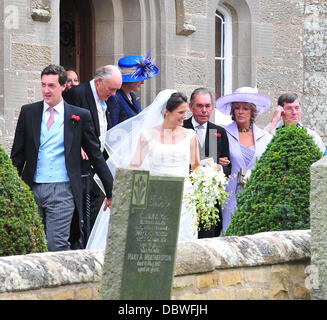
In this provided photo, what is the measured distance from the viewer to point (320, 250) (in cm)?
665

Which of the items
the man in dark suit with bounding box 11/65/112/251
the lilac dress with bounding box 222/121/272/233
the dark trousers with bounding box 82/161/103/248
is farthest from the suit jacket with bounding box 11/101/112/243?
the lilac dress with bounding box 222/121/272/233

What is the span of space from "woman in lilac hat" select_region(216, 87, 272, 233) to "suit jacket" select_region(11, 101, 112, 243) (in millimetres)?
1807

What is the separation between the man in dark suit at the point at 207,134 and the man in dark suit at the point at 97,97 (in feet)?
2.81

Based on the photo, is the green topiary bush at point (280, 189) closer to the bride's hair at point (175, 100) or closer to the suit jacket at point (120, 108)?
the bride's hair at point (175, 100)

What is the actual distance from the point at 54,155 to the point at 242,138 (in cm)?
263

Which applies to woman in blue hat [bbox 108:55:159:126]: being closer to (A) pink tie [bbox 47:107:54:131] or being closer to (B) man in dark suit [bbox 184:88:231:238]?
(B) man in dark suit [bbox 184:88:231:238]

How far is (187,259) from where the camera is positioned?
6.41 meters

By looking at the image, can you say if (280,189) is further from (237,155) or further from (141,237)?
(141,237)

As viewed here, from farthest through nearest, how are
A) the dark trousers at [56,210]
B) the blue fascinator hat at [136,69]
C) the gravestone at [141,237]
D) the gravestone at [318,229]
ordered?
1. the blue fascinator hat at [136,69]
2. the dark trousers at [56,210]
3. the gravestone at [318,229]
4. the gravestone at [141,237]

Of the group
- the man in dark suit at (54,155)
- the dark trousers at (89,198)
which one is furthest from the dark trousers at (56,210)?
the dark trousers at (89,198)

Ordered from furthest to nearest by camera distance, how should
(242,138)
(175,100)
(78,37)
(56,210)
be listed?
1. (78,37)
2. (242,138)
3. (175,100)
4. (56,210)

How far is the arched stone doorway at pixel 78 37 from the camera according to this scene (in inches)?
498

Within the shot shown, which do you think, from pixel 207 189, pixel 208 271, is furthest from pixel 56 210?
pixel 208 271
